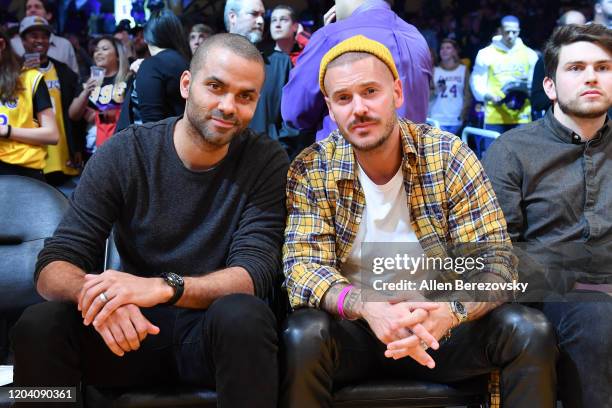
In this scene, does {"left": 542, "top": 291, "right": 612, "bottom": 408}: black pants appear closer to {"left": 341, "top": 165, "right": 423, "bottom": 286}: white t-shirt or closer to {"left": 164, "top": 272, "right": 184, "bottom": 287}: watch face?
{"left": 341, "top": 165, "right": 423, "bottom": 286}: white t-shirt

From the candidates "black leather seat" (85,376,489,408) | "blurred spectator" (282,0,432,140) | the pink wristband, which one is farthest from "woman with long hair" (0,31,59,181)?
the pink wristband

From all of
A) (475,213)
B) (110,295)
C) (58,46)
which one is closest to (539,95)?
(475,213)

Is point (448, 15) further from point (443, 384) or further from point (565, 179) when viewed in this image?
point (443, 384)

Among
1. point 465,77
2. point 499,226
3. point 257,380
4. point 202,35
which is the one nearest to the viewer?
point 257,380

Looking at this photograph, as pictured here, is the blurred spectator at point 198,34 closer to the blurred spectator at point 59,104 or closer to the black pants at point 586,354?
the blurred spectator at point 59,104

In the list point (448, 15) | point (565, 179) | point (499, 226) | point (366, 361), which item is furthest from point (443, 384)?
point (448, 15)

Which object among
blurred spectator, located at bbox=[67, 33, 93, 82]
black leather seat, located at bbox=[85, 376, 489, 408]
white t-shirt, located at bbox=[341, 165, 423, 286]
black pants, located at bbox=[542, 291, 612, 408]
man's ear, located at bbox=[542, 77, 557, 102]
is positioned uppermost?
man's ear, located at bbox=[542, 77, 557, 102]

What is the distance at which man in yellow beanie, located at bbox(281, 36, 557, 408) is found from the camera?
2264 mm

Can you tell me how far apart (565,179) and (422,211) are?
2.07ft

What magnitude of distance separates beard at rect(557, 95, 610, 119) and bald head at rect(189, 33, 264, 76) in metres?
1.16

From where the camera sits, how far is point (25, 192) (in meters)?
2.93

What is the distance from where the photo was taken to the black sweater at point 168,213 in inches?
99.3

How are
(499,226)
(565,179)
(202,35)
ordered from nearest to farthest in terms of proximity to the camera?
1. (499,226)
2. (565,179)
3. (202,35)

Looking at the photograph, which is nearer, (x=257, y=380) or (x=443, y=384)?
(x=257, y=380)
